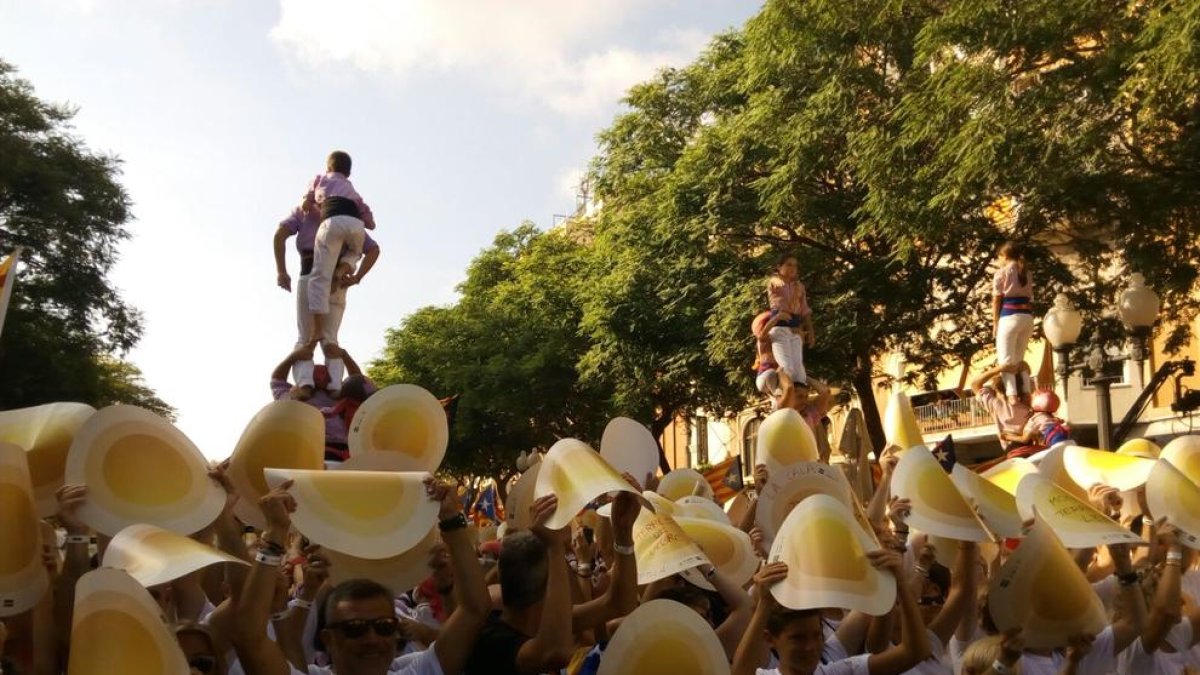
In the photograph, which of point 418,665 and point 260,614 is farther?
point 418,665

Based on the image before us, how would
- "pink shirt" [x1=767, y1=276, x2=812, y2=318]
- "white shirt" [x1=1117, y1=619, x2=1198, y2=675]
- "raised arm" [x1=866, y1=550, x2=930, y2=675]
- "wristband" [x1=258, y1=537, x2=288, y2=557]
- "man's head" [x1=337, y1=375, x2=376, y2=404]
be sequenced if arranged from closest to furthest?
"wristband" [x1=258, y1=537, x2=288, y2=557], "raised arm" [x1=866, y1=550, x2=930, y2=675], "white shirt" [x1=1117, y1=619, x2=1198, y2=675], "man's head" [x1=337, y1=375, x2=376, y2=404], "pink shirt" [x1=767, y1=276, x2=812, y2=318]

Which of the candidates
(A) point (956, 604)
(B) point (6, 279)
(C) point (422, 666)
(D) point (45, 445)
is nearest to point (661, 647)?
(C) point (422, 666)

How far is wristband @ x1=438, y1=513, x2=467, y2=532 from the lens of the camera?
4434 millimetres

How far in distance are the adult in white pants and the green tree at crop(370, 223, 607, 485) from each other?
22.4 meters

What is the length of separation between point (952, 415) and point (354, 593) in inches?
1581

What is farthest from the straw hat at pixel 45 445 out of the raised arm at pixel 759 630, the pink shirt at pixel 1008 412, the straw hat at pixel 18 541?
the pink shirt at pixel 1008 412

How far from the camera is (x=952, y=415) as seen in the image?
140ft

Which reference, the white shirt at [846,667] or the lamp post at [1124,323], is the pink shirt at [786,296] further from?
the white shirt at [846,667]

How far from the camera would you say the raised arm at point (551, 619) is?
4.09m

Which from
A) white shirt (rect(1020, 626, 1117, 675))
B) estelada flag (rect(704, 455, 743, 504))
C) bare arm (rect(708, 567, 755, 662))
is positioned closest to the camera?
bare arm (rect(708, 567, 755, 662))

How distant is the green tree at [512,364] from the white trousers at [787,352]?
2137cm

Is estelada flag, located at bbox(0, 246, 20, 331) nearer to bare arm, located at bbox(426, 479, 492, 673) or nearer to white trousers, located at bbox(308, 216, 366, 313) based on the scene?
bare arm, located at bbox(426, 479, 492, 673)

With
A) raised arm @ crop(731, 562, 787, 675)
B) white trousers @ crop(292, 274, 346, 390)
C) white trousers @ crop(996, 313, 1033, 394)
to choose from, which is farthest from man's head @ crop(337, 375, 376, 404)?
raised arm @ crop(731, 562, 787, 675)

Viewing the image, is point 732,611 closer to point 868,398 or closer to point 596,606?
point 596,606
